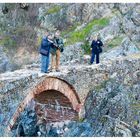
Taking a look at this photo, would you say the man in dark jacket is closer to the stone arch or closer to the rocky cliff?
the stone arch

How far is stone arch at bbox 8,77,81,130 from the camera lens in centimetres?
2489

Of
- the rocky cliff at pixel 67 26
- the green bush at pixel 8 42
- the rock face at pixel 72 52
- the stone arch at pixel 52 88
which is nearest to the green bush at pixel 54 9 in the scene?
the rocky cliff at pixel 67 26

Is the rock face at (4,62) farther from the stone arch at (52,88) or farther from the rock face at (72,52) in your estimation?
the stone arch at (52,88)

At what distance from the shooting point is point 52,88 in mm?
26000

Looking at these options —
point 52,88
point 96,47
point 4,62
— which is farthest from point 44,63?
point 4,62

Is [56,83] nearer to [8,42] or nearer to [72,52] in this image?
[72,52]

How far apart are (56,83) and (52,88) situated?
270 millimetres

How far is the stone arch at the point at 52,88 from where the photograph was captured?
81.7ft

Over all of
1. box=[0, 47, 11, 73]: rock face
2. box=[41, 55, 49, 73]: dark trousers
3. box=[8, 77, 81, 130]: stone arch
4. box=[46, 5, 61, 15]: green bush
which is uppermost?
box=[46, 5, 61, 15]: green bush

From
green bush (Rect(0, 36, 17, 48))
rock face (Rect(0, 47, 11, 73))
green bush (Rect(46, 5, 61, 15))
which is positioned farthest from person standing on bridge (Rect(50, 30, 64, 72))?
green bush (Rect(0, 36, 17, 48))

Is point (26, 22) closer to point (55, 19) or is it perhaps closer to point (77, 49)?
point (55, 19)

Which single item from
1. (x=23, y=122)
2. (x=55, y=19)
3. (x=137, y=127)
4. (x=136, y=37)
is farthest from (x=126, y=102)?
(x=55, y=19)

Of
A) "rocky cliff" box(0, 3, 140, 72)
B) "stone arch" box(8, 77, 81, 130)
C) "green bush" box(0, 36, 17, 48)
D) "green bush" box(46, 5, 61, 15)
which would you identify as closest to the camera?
"stone arch" box(8, 77, 81, 130)

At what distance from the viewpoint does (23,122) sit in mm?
26531
